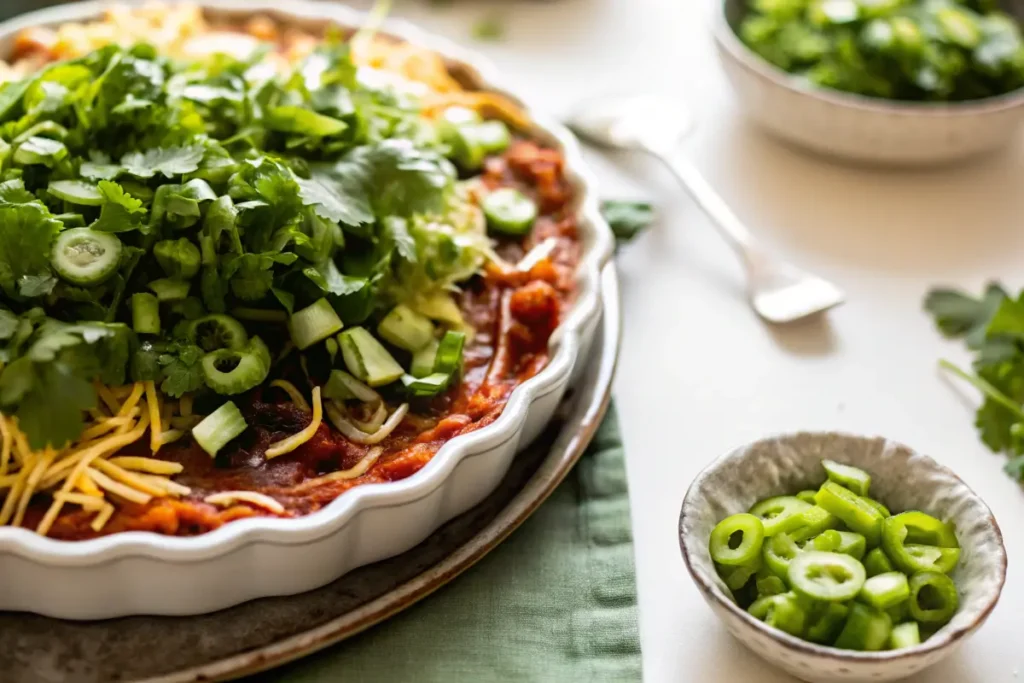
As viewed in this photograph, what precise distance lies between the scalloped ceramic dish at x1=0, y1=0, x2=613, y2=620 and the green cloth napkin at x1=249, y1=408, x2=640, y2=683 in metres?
0.14

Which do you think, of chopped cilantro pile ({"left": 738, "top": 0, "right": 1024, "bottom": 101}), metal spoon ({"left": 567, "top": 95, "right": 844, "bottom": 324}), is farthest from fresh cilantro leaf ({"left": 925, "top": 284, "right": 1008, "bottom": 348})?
chopped cilantro pile ({"left": 738, "top": 0, "right": 1024, "bottom": 101})

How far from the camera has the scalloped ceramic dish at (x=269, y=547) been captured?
1909 mm

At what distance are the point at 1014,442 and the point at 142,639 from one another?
196 cm

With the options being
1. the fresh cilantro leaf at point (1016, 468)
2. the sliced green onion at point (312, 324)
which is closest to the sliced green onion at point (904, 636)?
the fresh cilantro leaf at point (1016, 468)

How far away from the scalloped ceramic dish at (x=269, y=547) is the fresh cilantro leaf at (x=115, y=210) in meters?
0.60

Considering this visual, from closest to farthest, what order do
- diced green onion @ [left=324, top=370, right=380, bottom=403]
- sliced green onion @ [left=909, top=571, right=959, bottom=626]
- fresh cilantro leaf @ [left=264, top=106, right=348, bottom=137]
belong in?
sliced green onion @ [left=909, top=571, right=959, bottom=626] < diced green onion @ [left=324, top=370, right=380, bottom=403] < fresh cilantro leaf @ [left=264, top=106, right=348, bottom=137]

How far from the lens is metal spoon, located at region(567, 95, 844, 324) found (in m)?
3.07

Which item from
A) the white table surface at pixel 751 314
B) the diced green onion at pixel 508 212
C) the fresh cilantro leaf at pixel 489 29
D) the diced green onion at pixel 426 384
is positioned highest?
the diced green onion at pixel 508 212

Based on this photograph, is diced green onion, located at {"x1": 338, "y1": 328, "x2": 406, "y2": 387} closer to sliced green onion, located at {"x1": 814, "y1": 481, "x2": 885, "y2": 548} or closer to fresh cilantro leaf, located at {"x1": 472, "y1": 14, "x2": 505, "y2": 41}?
sliced green onion, located at {"x1": 814, "y1": 481, "x2": 885, "y2": 548}

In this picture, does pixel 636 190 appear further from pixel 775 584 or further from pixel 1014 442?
pixel 775 584

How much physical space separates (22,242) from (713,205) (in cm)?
194

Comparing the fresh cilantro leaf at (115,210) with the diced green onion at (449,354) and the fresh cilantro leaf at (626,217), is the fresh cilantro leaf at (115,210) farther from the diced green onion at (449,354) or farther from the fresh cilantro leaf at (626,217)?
the fresh cilantro leaf at (626,217)

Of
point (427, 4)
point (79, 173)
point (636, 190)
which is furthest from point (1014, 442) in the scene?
point (427, 4)

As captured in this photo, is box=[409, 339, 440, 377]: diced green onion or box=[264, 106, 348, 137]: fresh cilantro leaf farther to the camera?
box=[264, 106, 348, 137]: fresh cilantro leaf
